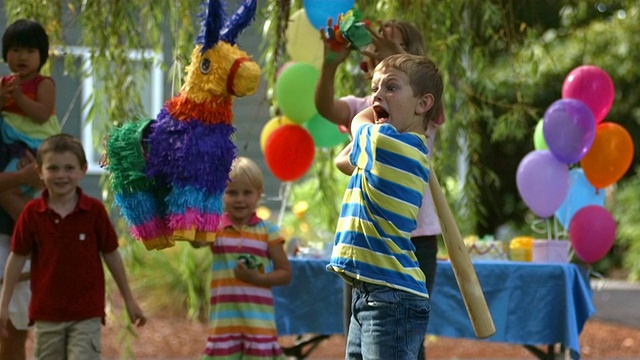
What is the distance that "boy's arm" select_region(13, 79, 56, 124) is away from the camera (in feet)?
16.4

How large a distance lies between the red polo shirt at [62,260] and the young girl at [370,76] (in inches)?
42.5

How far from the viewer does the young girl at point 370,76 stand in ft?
14.1

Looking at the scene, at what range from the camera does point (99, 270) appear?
487 centimetres

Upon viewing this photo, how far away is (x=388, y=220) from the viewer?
11.7ft

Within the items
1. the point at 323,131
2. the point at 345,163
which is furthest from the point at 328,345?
the point at 345,163

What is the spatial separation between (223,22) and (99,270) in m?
1.23

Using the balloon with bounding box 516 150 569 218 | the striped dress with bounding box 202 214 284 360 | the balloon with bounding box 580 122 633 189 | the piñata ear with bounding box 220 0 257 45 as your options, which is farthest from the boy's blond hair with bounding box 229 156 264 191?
the balloon with bounding box 580 122 633 189

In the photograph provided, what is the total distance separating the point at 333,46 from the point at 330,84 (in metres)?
0.17

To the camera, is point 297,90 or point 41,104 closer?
point 41,104

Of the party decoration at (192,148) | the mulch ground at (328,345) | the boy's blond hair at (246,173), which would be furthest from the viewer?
the mulch ground at (328,345)

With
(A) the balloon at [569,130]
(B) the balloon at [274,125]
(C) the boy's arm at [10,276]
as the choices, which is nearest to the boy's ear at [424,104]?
(C) the boy's arm at [10,276]

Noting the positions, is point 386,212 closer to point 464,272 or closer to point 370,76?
point 464,272

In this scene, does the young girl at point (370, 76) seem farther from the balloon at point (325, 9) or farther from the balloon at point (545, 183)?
the balloon at point (545, 183)

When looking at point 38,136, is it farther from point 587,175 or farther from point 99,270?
point 587,175
